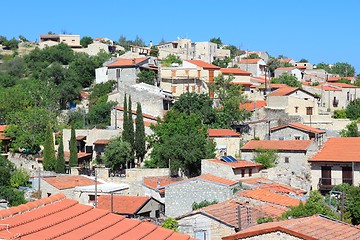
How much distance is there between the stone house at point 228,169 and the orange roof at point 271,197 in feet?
17.6

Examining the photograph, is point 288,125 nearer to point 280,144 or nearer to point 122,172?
point 280,144

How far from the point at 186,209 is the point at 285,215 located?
8.85 metres

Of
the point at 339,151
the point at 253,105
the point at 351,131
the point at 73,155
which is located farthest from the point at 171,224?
the point at 253,105

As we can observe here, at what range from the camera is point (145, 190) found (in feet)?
114

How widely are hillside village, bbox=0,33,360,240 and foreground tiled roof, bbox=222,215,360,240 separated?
3cm

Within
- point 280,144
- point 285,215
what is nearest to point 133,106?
point 280,144

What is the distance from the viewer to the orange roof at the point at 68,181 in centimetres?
3516

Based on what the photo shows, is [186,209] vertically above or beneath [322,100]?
beneath

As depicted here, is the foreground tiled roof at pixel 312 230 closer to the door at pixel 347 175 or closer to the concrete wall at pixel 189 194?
the concrete wall at pixel 189 194

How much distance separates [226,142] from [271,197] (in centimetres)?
1459

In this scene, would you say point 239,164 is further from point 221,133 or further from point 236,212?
point 236,212

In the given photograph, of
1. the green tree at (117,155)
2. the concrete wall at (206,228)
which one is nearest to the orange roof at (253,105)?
the green tree at (117,155)

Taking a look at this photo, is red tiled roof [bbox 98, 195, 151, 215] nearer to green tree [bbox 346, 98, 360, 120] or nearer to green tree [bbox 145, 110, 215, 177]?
green tree [bbox 145, 110, 215, 177]

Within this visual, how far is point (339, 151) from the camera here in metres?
36.6
